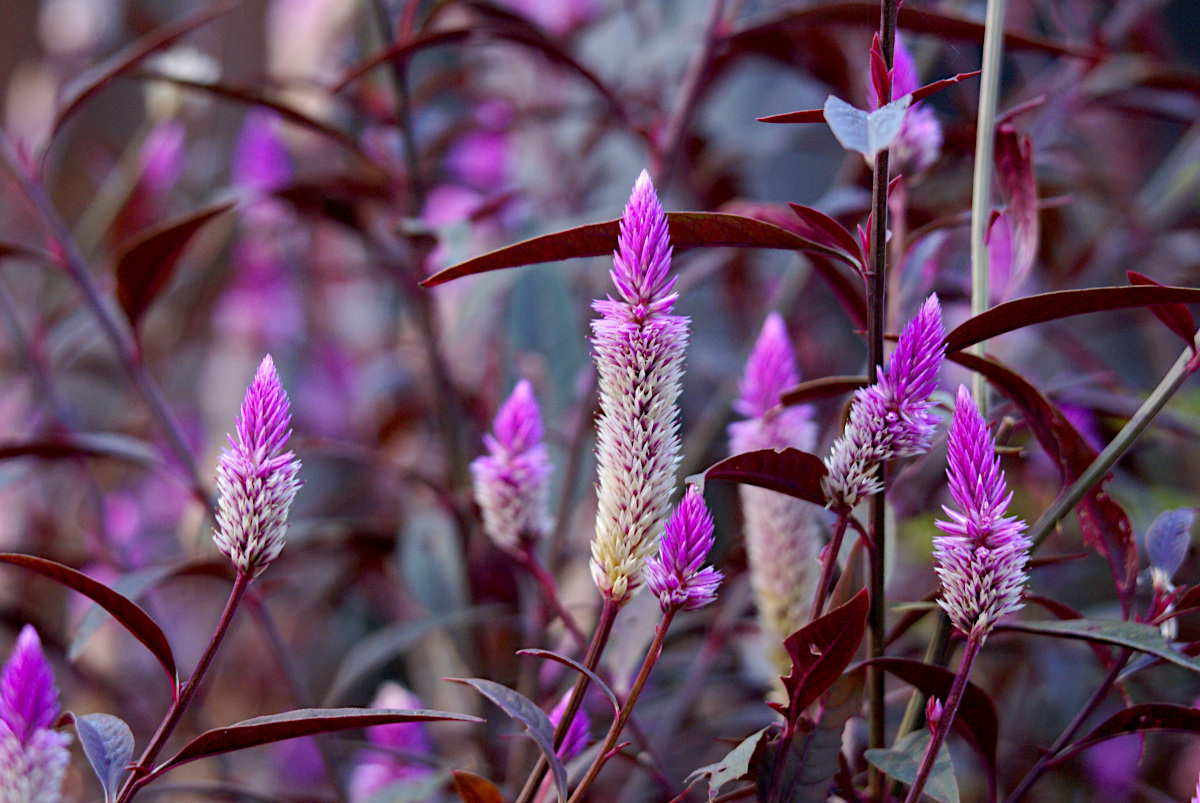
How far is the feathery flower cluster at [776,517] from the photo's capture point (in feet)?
1.22

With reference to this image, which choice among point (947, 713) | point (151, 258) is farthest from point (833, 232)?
point (151, 258)

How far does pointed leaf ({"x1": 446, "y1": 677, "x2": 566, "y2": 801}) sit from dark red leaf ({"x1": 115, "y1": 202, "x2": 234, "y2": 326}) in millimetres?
303

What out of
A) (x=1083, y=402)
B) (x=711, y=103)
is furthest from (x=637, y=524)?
(x=711, y=103)

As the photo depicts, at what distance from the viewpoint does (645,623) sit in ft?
1.40

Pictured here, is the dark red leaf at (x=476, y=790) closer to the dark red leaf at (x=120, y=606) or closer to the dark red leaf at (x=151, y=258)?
the dark red leaf at (x=120, y=606)

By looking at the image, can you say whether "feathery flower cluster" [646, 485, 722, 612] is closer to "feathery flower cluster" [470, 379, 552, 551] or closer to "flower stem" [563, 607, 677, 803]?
"flower stem" [563, 607, 677, 803]

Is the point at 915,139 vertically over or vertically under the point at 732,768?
over

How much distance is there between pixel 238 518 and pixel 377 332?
4.26 feet

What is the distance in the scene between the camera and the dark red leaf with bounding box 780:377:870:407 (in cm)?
31

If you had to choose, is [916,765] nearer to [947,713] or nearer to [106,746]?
[947,713]

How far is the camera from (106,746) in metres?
0.26

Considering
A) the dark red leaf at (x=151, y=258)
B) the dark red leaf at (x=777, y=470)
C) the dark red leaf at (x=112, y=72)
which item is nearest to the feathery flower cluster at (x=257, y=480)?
the dark red leaf at (x=777, y=470)

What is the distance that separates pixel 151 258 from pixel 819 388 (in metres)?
0.36

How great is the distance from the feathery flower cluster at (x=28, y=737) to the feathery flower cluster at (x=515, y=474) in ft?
0.54
